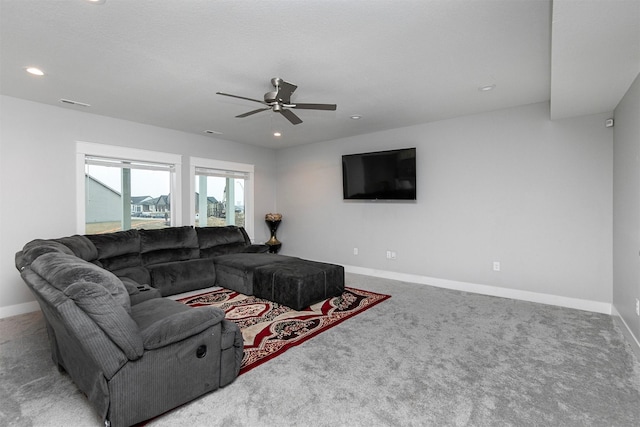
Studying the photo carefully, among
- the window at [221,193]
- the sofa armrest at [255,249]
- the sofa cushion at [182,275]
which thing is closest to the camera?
the sofa cushion at [182,275]

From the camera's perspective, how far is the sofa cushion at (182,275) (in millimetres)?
4168

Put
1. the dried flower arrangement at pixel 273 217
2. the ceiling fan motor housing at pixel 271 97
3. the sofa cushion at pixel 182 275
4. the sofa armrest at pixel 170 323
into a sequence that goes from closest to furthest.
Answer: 1. the sofa armrest at pixel 170 323
2. the ceiling fan motor housing at pixel 271 97
3. the sofa cushion at pixel 182 275
4. the dried flower arrangement at pixel 273 217

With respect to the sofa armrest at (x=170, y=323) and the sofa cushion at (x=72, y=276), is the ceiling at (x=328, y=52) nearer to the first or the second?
the sofa cushion at (x=72, y=276)

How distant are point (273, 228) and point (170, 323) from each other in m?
→ 4.94

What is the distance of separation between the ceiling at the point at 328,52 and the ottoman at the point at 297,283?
6.79 feet

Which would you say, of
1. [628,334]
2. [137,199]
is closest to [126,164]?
[137,199]

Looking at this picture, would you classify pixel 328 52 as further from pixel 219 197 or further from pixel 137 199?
pixel 219 197

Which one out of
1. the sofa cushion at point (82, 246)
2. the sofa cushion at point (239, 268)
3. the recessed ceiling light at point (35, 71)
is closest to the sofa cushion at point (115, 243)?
the sofa cushion at point (82, 246)

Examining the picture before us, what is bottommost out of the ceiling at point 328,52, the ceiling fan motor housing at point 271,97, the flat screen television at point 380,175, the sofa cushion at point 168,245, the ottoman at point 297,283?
the ottoman at point 297,283

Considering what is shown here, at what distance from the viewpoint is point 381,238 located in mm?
5426

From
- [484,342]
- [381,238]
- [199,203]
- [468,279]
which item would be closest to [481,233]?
[468,279]

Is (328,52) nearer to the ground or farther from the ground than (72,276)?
farther from the ground

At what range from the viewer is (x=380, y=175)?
5184mm

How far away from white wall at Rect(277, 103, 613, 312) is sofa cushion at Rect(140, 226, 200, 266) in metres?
2.61
